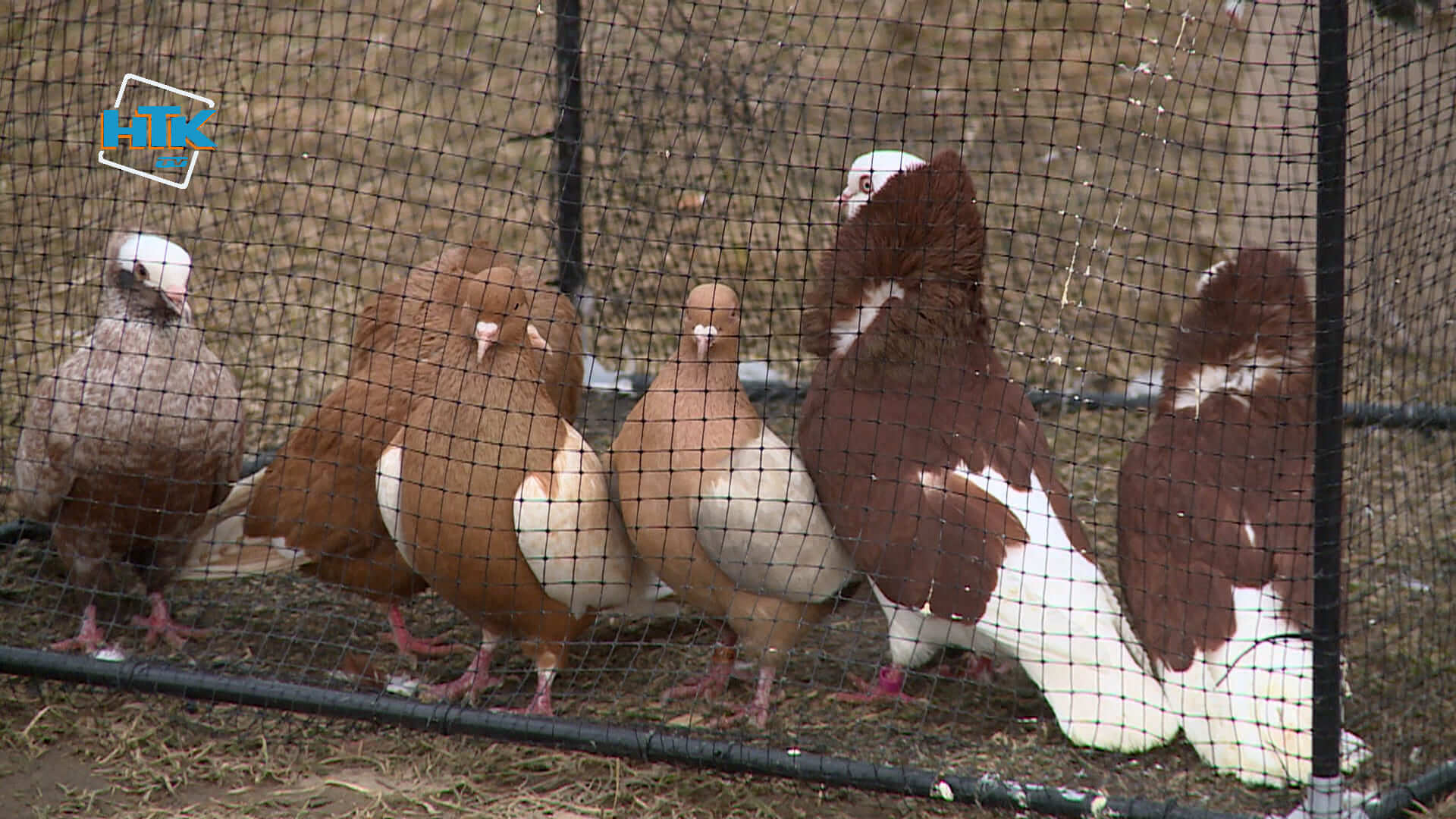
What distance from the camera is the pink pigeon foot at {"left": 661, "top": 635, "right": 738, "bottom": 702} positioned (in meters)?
2.92

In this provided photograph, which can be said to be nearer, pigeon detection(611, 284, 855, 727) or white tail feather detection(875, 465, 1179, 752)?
white tail feather detection(875, 465, 1179, 752)

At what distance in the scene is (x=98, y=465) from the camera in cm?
292

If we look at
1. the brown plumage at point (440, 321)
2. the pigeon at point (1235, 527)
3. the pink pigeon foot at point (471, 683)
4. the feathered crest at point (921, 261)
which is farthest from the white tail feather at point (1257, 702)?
the brown plumage at point (440, 321)

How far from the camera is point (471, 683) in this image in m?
2.94

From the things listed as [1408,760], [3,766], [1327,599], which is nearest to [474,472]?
[3,766]

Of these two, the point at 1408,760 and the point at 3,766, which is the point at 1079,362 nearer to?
the point at 1408,760

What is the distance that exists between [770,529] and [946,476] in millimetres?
381

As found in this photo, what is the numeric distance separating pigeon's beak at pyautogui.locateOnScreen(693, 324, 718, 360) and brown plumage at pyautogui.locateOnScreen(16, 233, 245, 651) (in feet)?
3.55

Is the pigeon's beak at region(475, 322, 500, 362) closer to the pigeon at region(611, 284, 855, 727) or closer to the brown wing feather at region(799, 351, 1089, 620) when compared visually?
the pigeon at region(611, 284, 855, 727)

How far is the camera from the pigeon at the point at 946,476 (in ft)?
8.64

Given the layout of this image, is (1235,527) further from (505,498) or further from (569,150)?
(569,150)

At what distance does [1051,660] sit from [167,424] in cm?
190

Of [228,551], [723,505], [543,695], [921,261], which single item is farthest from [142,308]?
[921,261]

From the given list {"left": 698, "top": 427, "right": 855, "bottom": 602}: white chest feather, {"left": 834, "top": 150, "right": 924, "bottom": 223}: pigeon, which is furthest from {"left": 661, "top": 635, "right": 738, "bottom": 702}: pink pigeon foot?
{"left": 834, "top": 150, "right": 924, "bottom": 223}: pigeon
